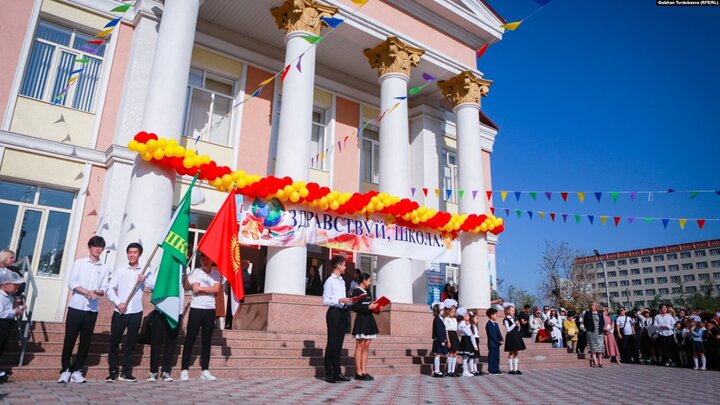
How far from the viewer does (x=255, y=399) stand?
517 centimetres

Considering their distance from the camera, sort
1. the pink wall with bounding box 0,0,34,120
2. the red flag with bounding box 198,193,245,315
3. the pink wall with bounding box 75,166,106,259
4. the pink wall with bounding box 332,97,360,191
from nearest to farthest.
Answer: the red flag with bounding box 198,193,245,315 < the pink wall with bounding box 0,0,34,120 < the pink wall with bounding box 75,166,106,259 < the pink wall with bounding box 332,97,360,191

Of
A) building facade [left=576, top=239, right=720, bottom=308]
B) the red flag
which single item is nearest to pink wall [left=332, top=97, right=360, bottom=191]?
the red flag

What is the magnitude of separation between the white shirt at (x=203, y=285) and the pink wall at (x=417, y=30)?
9.59m

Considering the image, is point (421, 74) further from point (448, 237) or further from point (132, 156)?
point (132, 156)

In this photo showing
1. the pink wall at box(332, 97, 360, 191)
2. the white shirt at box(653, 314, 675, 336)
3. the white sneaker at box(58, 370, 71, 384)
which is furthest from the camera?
the pink wall at box(332, 97, 360, 191)

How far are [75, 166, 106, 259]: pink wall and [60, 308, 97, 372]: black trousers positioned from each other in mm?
5230

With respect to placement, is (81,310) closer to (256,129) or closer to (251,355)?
(251,355)

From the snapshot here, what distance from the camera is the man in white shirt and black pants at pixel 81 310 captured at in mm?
5754

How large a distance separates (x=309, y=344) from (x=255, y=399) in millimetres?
3717

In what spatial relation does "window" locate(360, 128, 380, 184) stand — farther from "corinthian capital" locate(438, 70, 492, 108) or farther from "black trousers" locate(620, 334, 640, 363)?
"black trousers" locate(620, 334, 640, 363)

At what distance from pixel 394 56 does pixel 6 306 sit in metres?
11.3

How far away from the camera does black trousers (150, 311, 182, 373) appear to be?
6.24m

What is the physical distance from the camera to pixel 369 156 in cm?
1734

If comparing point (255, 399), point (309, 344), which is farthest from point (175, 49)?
point (255, 399)
